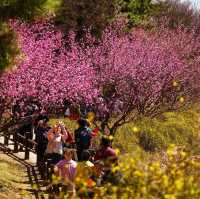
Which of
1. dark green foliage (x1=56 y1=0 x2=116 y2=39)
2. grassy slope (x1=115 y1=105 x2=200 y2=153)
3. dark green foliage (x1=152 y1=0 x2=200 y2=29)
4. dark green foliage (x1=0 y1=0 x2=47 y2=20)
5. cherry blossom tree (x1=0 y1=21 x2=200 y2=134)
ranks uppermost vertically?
dark green foliage (x1=152 y1=0 x2=200 y2=29)

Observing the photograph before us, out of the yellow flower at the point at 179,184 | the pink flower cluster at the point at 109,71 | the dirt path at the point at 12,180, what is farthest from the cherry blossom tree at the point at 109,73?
the yellow flower at the point at 179,184

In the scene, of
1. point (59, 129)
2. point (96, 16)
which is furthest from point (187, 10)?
point (59, 129)

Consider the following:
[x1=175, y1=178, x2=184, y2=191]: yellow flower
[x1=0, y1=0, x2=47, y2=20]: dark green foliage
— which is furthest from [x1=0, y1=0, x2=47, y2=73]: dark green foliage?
[x1=175, y1=178, x2=184, y2=191]: yellow flower

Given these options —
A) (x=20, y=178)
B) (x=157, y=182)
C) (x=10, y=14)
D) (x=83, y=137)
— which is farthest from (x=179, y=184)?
(x=20, y=178)

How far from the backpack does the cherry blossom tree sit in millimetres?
5627

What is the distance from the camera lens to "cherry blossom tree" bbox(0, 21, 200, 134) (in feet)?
78.3

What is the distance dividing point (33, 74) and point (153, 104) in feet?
37.4

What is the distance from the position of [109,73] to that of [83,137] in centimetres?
1390

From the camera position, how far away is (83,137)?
1603 centimetres

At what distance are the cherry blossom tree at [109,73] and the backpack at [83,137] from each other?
5627mm

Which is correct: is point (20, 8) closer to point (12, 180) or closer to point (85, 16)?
point (12, 180)

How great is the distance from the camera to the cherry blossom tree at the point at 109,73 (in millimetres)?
23859

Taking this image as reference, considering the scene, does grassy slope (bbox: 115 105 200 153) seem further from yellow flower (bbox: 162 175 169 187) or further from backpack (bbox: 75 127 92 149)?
yellow flower (bbox: 162 175 169 187)

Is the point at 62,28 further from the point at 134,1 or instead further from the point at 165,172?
the point at 165,172
